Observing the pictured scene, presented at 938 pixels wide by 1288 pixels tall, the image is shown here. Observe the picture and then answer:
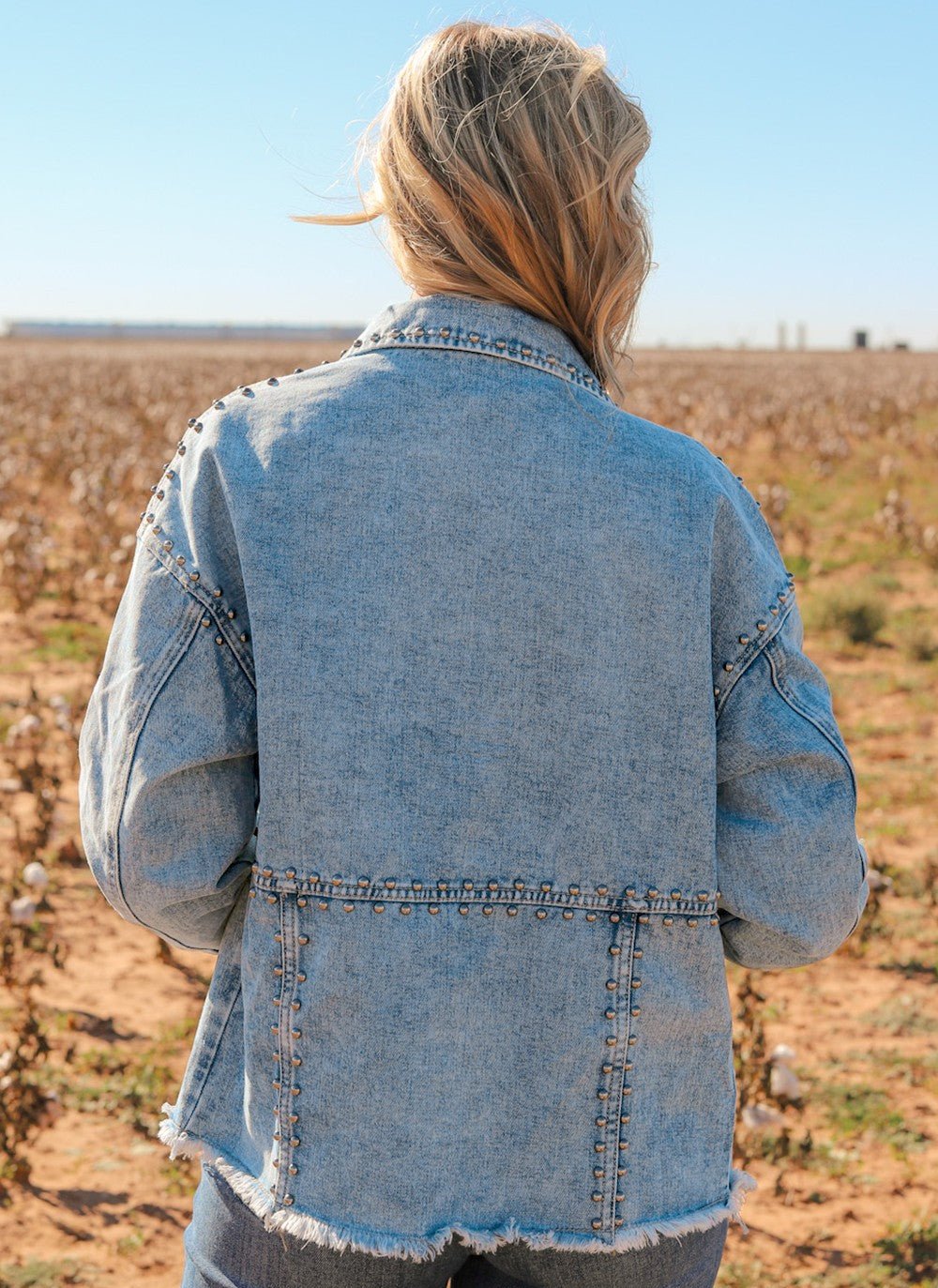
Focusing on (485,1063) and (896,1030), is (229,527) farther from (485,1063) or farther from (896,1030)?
(896,1030)

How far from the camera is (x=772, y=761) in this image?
129 centimetres

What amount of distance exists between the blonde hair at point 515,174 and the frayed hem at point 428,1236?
3.08 ft

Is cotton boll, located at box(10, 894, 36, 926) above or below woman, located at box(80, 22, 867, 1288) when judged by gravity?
below

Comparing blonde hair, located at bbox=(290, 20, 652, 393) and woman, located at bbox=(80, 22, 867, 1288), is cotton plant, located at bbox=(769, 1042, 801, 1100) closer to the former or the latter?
woman, located at bbox=(80, 22, 867, 1288)

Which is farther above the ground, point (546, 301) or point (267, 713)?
point (546, 301)

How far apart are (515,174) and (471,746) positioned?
1.86ft

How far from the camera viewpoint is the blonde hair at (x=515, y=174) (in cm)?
122

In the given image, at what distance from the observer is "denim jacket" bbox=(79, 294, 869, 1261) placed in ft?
3.96

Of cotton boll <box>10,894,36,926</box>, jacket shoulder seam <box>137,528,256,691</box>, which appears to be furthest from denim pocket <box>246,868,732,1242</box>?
cotton boll <box>10,894,36,926</box>

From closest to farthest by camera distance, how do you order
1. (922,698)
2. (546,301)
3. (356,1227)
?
(356,1227) < (546,301) < (922,698)

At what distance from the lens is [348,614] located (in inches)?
47.6

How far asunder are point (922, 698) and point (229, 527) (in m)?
6.48

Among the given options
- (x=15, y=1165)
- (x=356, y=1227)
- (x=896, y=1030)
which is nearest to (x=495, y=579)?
(x=356, y=1227)

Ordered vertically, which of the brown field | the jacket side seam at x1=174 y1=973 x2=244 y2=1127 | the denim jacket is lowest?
the brown field
